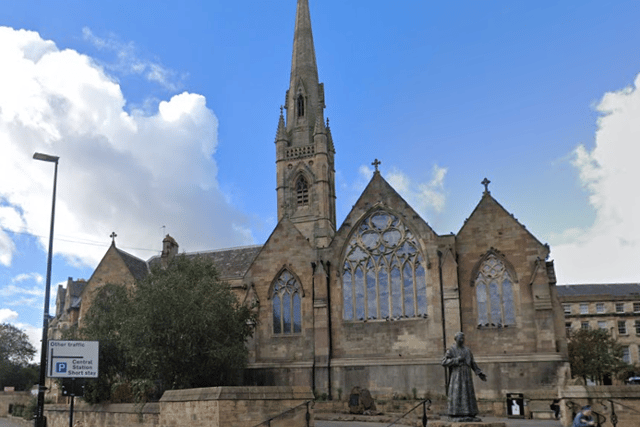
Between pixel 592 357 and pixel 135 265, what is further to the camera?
pixel 592 357

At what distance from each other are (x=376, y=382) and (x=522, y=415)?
8.38m

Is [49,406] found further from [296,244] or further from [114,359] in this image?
[296,244]

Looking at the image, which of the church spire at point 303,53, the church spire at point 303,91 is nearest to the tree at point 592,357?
the church spire at point 303,91

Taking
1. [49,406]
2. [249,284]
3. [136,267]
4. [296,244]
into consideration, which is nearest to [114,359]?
[49,406]

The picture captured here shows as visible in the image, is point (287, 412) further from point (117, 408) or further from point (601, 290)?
point (601, 290)

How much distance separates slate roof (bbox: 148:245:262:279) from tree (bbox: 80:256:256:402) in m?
13.4

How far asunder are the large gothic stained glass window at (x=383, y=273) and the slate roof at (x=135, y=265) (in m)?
15.4

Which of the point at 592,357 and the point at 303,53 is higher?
the point at 303,53

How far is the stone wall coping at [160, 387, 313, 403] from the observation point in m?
18.5

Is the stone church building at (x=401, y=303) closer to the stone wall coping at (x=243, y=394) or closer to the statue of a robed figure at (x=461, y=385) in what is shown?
the stone wall coping at (x=243, y=394)

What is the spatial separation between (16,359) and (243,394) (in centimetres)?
6541

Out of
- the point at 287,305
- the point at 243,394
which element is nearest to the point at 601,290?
the point at 287,305

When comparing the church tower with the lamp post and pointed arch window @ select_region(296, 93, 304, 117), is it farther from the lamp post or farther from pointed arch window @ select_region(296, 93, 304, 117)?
the lamp post

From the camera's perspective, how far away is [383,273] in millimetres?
35625
